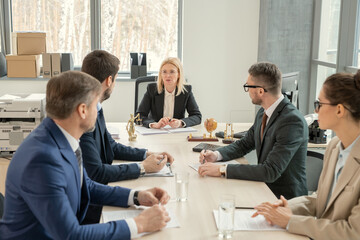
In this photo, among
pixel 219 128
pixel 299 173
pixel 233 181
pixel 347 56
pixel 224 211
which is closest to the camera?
pixel 224 211

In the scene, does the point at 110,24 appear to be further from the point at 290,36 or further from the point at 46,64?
A: the point at 290,36

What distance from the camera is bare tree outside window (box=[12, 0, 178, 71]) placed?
5.89 m

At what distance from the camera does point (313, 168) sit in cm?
322

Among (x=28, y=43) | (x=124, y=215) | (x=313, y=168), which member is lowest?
(x=313, y=168)

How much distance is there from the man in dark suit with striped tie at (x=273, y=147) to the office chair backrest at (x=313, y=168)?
1.75 feet

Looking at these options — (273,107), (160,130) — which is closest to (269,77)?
(273,107)

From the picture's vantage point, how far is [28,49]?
18.3 feet

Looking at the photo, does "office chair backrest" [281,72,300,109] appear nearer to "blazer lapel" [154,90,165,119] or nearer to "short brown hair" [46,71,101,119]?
"blazer lapel" [154,90,165,119]

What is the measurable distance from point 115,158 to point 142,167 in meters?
0.47

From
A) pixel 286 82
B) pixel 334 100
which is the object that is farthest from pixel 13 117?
pixel 334 100

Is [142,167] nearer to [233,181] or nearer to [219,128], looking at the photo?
[233,181]

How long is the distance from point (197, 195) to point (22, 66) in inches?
160

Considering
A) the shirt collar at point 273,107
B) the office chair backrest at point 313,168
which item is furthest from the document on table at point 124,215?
the office chair backrest at point 313,168

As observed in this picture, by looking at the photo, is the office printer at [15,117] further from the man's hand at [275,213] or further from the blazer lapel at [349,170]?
the blazer lapel at [349,170]
